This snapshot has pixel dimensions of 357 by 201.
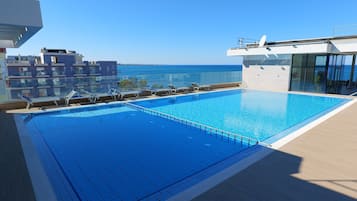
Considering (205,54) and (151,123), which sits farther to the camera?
(205,54)

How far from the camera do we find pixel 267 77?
49.5 ft

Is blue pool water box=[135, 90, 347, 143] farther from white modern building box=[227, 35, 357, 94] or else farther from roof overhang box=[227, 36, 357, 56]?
roof overhang box=[227, 36, 357, 56]

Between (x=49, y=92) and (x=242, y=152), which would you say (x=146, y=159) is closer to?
(x=242, y=152)

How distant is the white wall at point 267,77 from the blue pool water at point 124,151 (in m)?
10.5

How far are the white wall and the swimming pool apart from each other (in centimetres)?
451

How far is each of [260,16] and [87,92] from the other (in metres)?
16.5

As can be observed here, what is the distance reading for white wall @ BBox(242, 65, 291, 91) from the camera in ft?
46.6

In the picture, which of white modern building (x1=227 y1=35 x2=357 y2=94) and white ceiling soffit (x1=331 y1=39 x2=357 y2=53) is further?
white modern building (x1=227 y1=35 x2=357 y2=94)

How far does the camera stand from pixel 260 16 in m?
18.7

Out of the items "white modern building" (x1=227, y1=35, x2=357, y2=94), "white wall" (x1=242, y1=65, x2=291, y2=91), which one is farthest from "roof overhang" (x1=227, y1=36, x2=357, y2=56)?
"white wall" (x1=242, y1=65, x2=291, y2=91)

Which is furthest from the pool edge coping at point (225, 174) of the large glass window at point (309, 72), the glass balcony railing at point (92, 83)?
the large glass window at point (309, 72)

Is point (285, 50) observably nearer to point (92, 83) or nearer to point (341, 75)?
point (341, 75)

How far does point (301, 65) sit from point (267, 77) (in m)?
2.28

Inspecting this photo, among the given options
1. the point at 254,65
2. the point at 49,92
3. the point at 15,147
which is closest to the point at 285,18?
the point at 254,65
